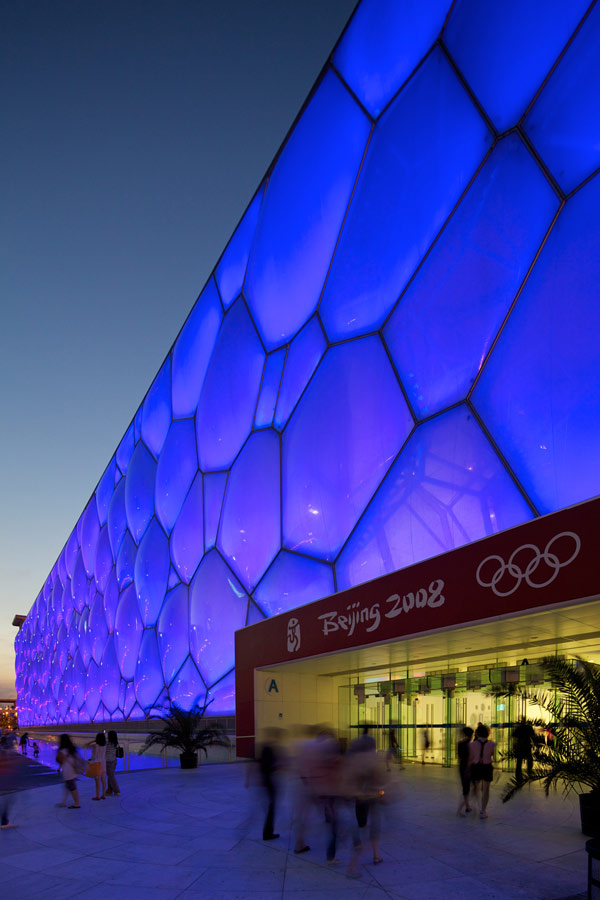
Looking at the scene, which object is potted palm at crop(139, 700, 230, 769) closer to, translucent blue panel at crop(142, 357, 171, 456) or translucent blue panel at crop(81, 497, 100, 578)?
translucent blue panel at crop(142, 357, 171, 456)

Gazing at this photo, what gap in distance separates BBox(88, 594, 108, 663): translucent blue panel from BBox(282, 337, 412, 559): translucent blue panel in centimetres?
2178

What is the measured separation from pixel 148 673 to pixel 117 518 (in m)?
10.1

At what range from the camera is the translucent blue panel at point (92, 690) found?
107 feet

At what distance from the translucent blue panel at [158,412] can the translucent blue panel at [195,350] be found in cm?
106

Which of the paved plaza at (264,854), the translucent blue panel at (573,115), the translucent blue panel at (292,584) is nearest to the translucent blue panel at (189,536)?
the translucent blue panel at (292,584)

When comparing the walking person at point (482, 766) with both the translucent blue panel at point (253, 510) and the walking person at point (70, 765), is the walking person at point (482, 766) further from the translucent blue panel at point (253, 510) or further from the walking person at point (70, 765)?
the translucent blue panel at point (253, 510)

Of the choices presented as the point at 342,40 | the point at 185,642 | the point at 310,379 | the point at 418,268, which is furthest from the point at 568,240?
the point at 185,642

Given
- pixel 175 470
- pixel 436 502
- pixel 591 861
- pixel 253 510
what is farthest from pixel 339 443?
pixel 175 470

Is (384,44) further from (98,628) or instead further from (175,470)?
(98,628)

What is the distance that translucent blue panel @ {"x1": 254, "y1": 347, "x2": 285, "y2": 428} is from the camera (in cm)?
1554

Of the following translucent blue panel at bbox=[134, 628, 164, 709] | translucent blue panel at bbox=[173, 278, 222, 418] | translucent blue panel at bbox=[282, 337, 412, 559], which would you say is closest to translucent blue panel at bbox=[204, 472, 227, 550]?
translucent blue panel at bbox=[173, 278, 222, 418]

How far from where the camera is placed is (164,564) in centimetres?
2273

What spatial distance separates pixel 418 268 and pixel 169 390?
1553cm

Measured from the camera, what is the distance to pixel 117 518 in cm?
3147
